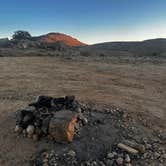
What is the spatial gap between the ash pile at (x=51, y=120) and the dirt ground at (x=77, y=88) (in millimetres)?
235

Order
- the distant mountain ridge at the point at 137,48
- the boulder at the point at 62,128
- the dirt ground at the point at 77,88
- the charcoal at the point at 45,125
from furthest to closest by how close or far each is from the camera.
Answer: the distant mountain ridge at the point at 137,48 < the dirt ground at the point at 77,88 < the charcoal at the point at 45,125 < the boulder at the point at 62,128

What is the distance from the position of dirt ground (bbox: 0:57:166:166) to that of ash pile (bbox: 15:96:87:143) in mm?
235

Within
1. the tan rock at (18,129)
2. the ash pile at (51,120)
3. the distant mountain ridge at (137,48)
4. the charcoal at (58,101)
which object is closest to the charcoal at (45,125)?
the ash pile at (51,120)

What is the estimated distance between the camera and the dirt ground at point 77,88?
5412 millimetres

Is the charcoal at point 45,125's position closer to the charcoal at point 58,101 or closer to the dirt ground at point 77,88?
the dirt ground at point 77,88

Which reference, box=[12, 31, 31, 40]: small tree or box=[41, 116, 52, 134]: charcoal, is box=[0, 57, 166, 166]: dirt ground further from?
box=[12, 31, 31, 40]: small tree

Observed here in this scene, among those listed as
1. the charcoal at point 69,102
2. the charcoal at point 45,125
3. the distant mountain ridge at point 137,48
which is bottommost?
the distant mountain ridge at point 137,48

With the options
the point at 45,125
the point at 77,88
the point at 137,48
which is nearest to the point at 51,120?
the point at 45,125

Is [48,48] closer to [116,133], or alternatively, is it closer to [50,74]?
[50,74]

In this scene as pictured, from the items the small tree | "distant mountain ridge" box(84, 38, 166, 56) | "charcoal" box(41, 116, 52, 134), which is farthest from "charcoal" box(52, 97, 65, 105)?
the small tree

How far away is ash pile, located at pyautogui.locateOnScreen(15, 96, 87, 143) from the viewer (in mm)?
4953

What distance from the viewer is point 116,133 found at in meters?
5.39

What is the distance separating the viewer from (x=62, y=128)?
193 inches

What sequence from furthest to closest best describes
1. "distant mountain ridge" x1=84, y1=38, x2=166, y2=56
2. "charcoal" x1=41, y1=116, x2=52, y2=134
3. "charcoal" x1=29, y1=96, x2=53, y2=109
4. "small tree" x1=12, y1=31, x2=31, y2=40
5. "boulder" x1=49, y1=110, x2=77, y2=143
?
"small tree" x1=12, y1=31, x2=31, y2=40, "distant mountain ridge" x1=84, y1=38, x2=166, y2=56, "charcoal" x1=29, y1=96, x2=53, y2=109, "charcoal" x1=41, y1=116, x2=52, y2=134, "boulder" x1=49, y1=110, x2=77, y2=143
